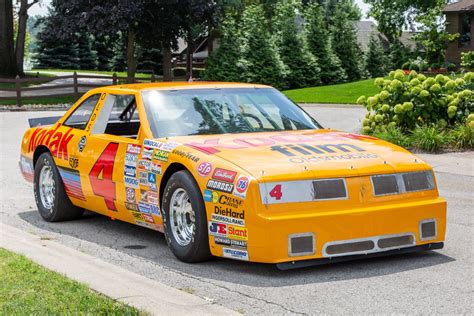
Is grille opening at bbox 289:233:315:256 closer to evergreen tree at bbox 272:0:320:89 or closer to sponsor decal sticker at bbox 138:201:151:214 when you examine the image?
sponsor decal sticker at bbox 138:201:151:214

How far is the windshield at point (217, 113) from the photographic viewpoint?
826 centimetres

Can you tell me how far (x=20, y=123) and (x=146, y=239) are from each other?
18233 millimetres

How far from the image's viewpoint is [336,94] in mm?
34375

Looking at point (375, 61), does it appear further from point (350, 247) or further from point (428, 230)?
point (350, 247)

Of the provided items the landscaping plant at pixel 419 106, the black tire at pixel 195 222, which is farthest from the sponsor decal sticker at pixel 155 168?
the landscaping plant at pixel 419 106

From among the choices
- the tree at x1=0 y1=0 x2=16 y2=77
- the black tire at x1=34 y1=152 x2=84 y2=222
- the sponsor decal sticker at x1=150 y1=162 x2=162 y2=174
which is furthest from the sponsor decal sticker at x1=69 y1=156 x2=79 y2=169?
the tree at x1=0 y1=0 x2=16 y2=77

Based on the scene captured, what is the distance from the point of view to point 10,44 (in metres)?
51.7

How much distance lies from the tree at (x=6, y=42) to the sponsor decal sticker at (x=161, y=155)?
4509 cm

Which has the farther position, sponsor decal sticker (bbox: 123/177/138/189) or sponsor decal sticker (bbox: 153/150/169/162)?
sponsor decal sticker (bbox: 123/177/138/189)

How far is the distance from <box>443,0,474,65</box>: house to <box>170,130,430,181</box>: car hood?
4426 cm

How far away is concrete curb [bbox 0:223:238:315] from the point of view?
5.82 meters

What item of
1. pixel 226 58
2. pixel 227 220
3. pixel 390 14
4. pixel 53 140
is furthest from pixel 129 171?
pixel 390 14

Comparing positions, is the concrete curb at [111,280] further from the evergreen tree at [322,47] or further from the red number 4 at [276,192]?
the evergreen tree at [322,47]

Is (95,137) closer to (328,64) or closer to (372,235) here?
(372,235)
